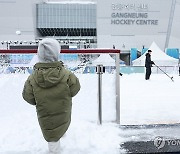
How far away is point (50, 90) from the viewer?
8.12 ft

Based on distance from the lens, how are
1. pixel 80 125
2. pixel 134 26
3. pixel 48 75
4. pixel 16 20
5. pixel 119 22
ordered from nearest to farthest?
pixel 48 75 → pixel 80 125 → pixel 119 22 → pixel 134 26 → pixel 16 20

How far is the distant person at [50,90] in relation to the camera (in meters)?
2.45

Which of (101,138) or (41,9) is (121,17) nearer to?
(41,9)

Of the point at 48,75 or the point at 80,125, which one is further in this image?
the point at 80,125

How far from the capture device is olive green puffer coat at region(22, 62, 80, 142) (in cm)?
245

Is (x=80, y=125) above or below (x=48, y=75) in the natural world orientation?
below

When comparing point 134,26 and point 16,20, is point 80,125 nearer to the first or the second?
point 134,26

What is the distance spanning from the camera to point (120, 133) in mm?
3178

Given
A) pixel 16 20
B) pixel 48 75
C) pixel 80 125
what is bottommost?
pixel 80 125

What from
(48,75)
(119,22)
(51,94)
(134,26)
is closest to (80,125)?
(51,94)

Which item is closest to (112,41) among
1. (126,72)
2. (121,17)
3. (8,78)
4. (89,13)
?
(121,17)

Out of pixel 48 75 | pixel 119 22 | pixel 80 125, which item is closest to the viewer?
pixel 48 75

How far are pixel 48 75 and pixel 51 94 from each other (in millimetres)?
173

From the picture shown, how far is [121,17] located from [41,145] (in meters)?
35.8
